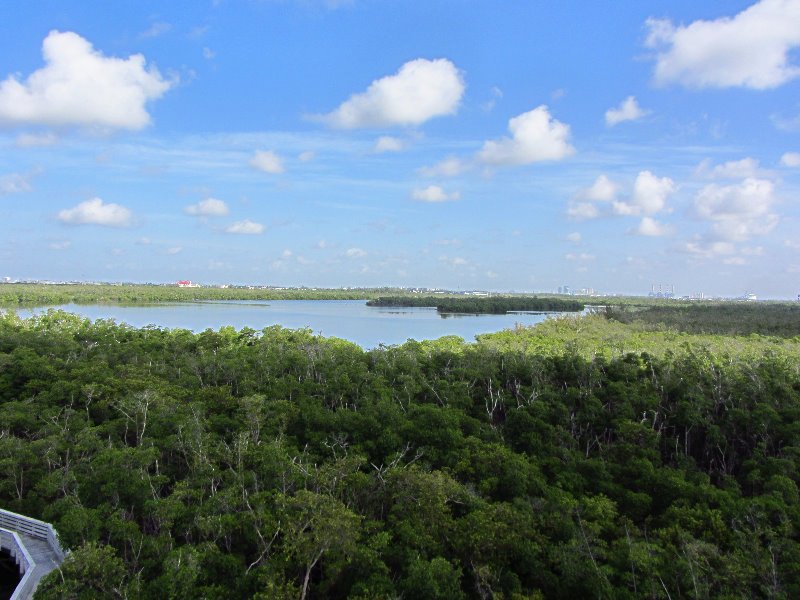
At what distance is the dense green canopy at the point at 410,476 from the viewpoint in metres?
9.63

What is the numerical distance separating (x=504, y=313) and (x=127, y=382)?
74251 mm

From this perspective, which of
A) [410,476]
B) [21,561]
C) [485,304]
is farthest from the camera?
[485,304]

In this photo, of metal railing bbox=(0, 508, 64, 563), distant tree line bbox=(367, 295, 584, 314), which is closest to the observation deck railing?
metal railing bbox=(0, 508, 64, 563)

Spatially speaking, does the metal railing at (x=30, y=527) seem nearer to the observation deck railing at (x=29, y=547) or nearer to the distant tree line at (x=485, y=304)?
the observation deck railing at (x=29, y=547)

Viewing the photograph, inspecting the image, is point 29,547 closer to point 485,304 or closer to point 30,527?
point 30,527

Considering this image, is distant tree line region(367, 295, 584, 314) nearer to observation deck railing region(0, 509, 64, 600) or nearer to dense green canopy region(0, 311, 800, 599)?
dense green canopy region(0, 311, 800, 599)

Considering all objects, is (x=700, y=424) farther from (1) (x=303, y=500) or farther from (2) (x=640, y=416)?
(1) (x=303, y=500)

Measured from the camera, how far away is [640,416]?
19.7 m

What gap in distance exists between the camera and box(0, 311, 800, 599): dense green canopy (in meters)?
9.63

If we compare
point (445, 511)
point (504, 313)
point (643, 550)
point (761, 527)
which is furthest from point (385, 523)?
point (504, 313)

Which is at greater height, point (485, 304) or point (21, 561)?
point (485, 304)

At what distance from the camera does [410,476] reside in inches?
459

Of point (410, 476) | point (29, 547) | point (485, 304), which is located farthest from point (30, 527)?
point (485, 304)

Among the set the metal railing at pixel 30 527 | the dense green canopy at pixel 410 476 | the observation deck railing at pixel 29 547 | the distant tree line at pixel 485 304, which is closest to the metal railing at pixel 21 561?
the observation deck railing at pixel 29 547
